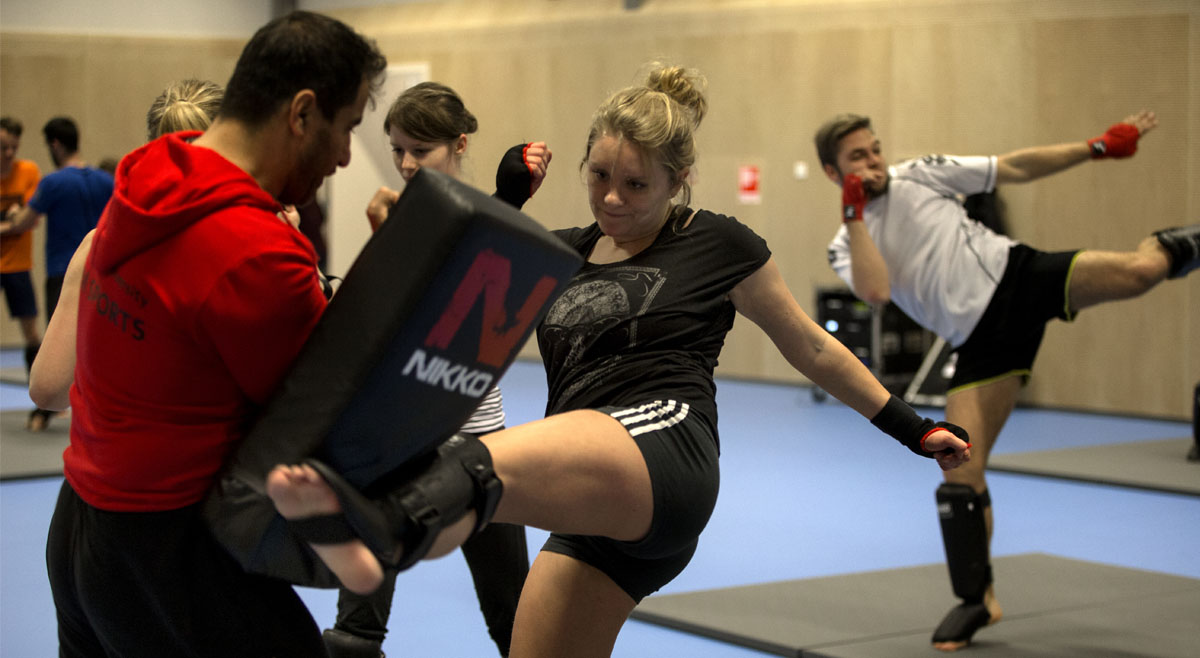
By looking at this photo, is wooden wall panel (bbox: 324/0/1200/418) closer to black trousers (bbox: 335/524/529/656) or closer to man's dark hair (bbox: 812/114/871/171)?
man's dark hair (bbox: 812/114/871/171)

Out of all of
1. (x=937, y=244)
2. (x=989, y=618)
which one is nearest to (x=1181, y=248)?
(x=937, y=244)

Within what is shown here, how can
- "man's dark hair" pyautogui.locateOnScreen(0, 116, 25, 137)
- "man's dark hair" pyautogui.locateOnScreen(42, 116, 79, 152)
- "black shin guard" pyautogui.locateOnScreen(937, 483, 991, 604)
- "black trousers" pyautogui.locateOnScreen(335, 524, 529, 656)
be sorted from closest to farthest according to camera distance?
"black trousers" pyautogui.locateOnScreen(335, 524, 529, 656) → "black shin guard" pyautogui.locateOnScreen(937, 483, 991, 604) → "man's dark hair" pyautogui.locateOnScreen(42, 116, 79, 152) → "man's dark hair" pyautogui.locateOnScreen(0, 116, 25, 137)

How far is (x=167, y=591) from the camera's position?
70.0 inches

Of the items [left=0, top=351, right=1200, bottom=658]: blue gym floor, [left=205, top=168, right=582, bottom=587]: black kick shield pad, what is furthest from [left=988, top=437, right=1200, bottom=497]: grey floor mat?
[left=205, top=168, right=582, bottom=587]: black kick shield pad

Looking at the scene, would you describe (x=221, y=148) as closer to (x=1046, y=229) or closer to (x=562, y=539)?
(x=562, y=539)

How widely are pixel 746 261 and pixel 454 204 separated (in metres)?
0.96

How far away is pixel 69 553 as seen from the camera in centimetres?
185

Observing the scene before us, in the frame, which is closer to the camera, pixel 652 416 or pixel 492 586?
pixel 652 416

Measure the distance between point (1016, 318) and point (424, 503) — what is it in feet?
9.27

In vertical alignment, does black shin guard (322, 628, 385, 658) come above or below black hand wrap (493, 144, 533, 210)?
below

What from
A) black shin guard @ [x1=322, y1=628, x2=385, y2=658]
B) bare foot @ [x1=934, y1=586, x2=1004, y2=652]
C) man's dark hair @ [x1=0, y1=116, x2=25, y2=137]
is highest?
man's dark hair @ [x1=0, y1=116, x2=25, y2=137]

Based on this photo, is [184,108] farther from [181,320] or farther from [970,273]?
[970,273]

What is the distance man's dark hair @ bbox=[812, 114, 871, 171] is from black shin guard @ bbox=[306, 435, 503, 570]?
8.58 ft

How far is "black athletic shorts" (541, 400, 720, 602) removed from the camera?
2.19 meters
